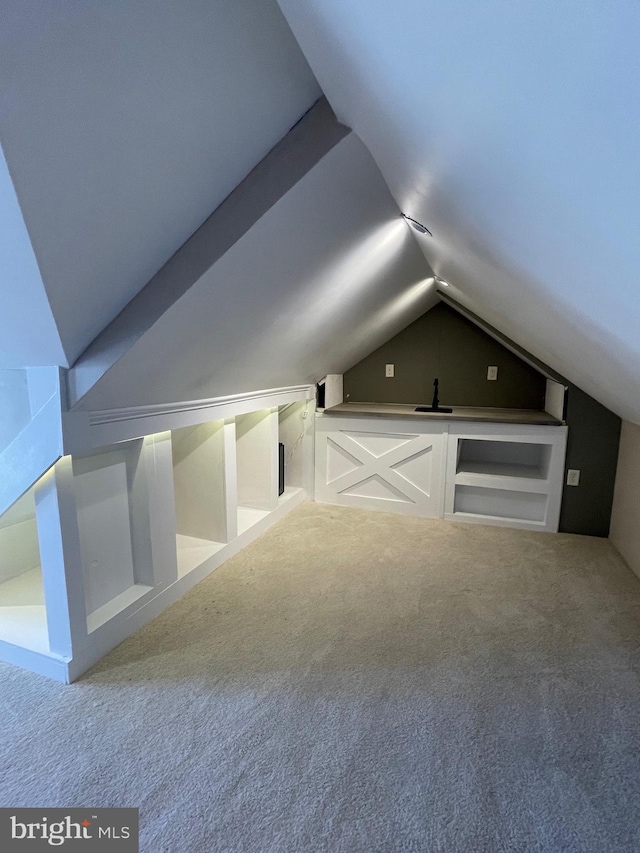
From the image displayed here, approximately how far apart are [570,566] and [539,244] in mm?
2299

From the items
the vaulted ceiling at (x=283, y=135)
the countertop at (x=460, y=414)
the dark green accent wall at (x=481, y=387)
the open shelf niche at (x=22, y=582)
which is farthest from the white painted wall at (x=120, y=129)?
the dark green accent wall at (x=481, y=387)

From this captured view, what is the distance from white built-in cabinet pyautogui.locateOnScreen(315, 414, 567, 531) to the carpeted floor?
845 mm

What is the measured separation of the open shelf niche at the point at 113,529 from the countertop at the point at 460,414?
6.15 feet

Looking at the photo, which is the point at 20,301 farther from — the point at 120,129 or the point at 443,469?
the point at 443,469

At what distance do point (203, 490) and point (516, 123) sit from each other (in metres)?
2.50

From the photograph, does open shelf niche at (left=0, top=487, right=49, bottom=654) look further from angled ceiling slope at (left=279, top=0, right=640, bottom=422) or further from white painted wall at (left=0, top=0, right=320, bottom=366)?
angled ceiling slope at (left=279, top=0, right=640, bottom=422)

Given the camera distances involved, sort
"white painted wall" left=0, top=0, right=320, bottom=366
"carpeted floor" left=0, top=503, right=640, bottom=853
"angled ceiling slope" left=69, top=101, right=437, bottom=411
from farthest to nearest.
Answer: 1. "angled ceiling slope" left=69, top=101, right=437, bottom=411
2. "carpeted floor" left=0, top=503, right=640, bottom=853
3. "white painted wall" left=0, top=0, right=320, bottom=366

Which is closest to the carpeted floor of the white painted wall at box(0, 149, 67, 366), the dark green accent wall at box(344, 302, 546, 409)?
the white painted wall at box(0, 149, 67, 366)

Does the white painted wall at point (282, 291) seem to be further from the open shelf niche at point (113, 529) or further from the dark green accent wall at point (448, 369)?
the dark green accent wall at point (448, 369)

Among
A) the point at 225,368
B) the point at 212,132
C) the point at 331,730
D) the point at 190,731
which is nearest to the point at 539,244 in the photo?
the point at 212,132

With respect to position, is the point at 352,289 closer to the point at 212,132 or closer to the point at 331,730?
the point at 212,132

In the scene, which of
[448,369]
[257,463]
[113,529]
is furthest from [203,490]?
[448,369]

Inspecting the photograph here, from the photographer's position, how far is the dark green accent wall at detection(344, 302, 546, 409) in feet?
12.2

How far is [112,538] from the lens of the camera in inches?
81.0
